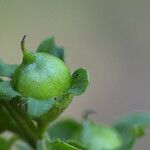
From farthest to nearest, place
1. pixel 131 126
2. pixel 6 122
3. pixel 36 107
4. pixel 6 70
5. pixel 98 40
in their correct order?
pixel 98 40, pixel 131 126, pixel 6 122, pixel 6 70, pixel 36 107

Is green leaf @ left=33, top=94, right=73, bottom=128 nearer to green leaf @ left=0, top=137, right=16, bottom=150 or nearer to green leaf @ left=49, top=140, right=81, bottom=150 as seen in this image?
green leaf @ left=49, top=140, right=81, bottom=150

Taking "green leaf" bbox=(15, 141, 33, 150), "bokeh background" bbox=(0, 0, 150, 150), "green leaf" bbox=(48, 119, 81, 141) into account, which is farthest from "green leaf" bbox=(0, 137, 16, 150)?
"bokeh background" bbox=(0, 0, 150, 150)

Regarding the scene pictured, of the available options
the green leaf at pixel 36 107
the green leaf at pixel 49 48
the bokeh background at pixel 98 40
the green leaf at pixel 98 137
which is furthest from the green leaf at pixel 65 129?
the bokeh background at pixel 98 40

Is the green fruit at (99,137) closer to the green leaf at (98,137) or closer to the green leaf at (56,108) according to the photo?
the green leaf at (98,137)

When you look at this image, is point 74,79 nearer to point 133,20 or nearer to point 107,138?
point 107,138

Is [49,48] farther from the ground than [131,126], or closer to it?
farther from the ground

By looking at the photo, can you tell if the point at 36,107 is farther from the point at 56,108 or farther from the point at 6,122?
the point at 6,122

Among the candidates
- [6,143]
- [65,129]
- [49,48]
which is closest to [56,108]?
[49,48]
